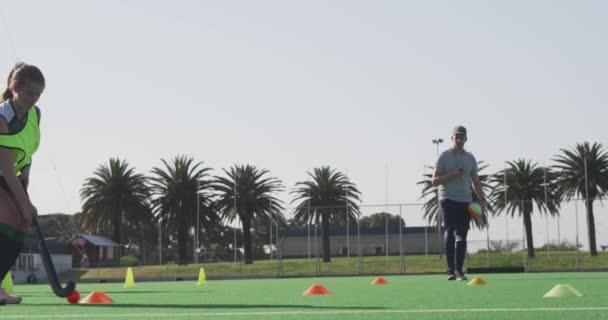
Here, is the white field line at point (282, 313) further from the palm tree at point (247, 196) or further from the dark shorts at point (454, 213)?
Answer: the palm tree at point (247, 196)

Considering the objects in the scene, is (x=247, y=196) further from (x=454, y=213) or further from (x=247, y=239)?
(x=454, y=213)

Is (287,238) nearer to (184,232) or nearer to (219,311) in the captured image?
(184,232)

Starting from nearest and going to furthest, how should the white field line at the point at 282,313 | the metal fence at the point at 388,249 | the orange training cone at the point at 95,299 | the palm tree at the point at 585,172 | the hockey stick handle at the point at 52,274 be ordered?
1. the white field line at the point at 282,313
2. the hockey stick handle at the point at 52,274
3. the orange training cone at the point at 95,299
4. the metal fence at the point at 388,249
5. the palm tree at the point at 585,172

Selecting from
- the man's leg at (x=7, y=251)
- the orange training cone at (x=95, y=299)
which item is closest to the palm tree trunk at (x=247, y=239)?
the orange training cone at (x=95, y=299)

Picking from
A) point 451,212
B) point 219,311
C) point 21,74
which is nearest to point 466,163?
point 451,212

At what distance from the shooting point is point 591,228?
37688 millimetres

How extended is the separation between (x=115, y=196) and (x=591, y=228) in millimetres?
39063

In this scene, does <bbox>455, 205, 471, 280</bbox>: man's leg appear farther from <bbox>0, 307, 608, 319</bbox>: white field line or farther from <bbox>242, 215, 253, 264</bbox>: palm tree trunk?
<bbox>242, 215, 253, 264</bbox>: palm tree trunk

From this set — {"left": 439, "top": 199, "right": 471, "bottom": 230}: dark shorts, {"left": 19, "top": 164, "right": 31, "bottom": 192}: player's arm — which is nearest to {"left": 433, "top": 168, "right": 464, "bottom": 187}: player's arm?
{"left": 439, "top": 199, "right": 471, "bottom": 230}: dark shorts

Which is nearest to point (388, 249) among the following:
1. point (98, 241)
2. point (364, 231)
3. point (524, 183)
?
point (364, 231)

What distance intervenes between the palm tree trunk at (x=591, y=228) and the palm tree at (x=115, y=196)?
37013mm

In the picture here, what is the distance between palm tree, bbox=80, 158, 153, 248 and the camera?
6688 centimetres

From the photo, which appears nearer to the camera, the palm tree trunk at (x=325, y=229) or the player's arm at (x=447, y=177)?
the player's arm at (x=447, y=177)

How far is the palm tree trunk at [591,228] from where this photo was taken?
37250mm
